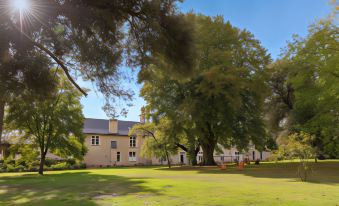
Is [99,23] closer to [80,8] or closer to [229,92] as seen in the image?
[80,8]

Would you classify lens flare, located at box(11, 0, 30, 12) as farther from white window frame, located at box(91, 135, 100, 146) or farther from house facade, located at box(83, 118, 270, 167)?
white window frame, located at box(91, 135, 100, 146)

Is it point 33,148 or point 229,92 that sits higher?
point 229,92

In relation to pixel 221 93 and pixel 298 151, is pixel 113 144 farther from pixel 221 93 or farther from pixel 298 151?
pixel 298 151

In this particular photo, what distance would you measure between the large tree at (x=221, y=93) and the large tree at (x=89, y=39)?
18.8 metres

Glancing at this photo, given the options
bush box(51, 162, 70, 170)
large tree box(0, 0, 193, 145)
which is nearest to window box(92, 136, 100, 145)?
bush box(51, 162, 70, 170)

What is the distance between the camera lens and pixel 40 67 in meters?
10.8

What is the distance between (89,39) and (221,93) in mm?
22275

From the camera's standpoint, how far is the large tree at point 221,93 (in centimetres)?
3033

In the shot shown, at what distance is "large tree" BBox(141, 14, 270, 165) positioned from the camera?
30.3 m

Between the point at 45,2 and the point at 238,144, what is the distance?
29179 millimetres

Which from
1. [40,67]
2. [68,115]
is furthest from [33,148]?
[40,67]

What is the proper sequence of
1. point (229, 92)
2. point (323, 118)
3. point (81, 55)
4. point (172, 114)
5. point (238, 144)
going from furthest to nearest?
point (238, 144), point (172, 114), point (229, 92), point (323, 118), point (81, 55)

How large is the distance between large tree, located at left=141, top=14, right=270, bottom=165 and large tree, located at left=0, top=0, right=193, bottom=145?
61.8ft

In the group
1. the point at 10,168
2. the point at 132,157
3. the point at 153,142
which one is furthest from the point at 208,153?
the point at 132,157
